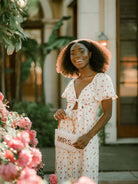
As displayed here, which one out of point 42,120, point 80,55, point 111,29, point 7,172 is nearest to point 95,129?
point 80,55

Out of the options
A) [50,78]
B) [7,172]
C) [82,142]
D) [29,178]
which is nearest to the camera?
[29,178]

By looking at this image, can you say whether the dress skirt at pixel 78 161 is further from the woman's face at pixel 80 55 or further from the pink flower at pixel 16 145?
the pink flower at pixel 16 145

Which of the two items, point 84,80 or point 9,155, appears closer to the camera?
point 9,155

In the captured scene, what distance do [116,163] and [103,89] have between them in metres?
3.29

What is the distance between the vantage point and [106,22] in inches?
280

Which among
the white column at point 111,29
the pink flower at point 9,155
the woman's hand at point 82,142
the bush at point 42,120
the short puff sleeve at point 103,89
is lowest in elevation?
the bush at point 42,120

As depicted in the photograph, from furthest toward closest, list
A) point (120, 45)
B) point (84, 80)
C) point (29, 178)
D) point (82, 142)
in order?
point (120, 45) < point (84, 80) < point (82, 142) < point (29, 178)

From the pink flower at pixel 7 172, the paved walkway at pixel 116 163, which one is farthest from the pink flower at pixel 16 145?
the paved walkway at pixel 116 163

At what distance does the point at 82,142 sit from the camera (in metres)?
2.61

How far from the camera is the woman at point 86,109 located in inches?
106

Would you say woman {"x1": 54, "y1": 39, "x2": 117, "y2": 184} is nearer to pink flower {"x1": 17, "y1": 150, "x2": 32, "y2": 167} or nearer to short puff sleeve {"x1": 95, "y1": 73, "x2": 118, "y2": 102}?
short puff sleeve {"x1": 95, "y1": 73, "x2": 118, "y2": 102}

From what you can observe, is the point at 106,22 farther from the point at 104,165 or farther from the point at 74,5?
the point at 104,165

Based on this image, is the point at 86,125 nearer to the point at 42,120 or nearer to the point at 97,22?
the point at 97,22

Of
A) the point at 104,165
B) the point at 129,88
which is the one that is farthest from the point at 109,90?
the point at 129,88
